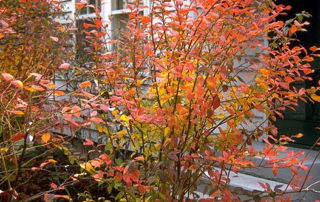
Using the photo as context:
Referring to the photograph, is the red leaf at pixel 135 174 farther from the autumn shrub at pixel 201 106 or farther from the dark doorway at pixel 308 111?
the dark doorway at pixel 308 111

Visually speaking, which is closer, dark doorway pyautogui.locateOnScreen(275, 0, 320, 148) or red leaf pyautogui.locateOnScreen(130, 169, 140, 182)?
red leaf pyautogui.locateOnScreen(130, 169, 140, 182)

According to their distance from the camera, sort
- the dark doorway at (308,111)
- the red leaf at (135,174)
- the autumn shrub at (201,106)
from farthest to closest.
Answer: the dark doorway at (308,111) < the autumn shrub at (201,106) < the red leaf at (135,174)

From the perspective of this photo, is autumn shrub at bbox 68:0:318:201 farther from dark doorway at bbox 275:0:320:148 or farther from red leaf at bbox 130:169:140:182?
dark doorway at bbox 275:0:320:148

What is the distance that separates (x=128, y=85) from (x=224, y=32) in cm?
89

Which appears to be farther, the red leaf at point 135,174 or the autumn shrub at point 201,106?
the autumn shrub at point 201,106

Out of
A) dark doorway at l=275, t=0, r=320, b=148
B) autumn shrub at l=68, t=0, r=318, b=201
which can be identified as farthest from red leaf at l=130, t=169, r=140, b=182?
dark doorway at l=275, t=0, r=320, b=148

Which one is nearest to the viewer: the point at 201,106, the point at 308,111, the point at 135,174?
the point at 135,174

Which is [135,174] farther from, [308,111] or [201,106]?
[308,111]

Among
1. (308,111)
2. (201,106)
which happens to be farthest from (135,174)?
(308,111)

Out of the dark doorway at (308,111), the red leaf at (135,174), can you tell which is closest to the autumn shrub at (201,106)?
the red leaf at (135,174)

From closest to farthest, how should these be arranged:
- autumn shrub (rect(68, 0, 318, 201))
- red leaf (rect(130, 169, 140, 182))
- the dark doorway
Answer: red leaf (rect(130, 169, 140, 182))
autumn shrub (rect(68, 0, 318, 201))
the dark doorway

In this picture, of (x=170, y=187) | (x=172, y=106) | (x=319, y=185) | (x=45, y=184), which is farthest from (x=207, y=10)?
(x=45, y=184)

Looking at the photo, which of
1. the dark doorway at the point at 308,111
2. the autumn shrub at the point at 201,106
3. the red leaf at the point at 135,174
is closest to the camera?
the red leaf at the point at 135,174

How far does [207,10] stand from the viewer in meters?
3.07
